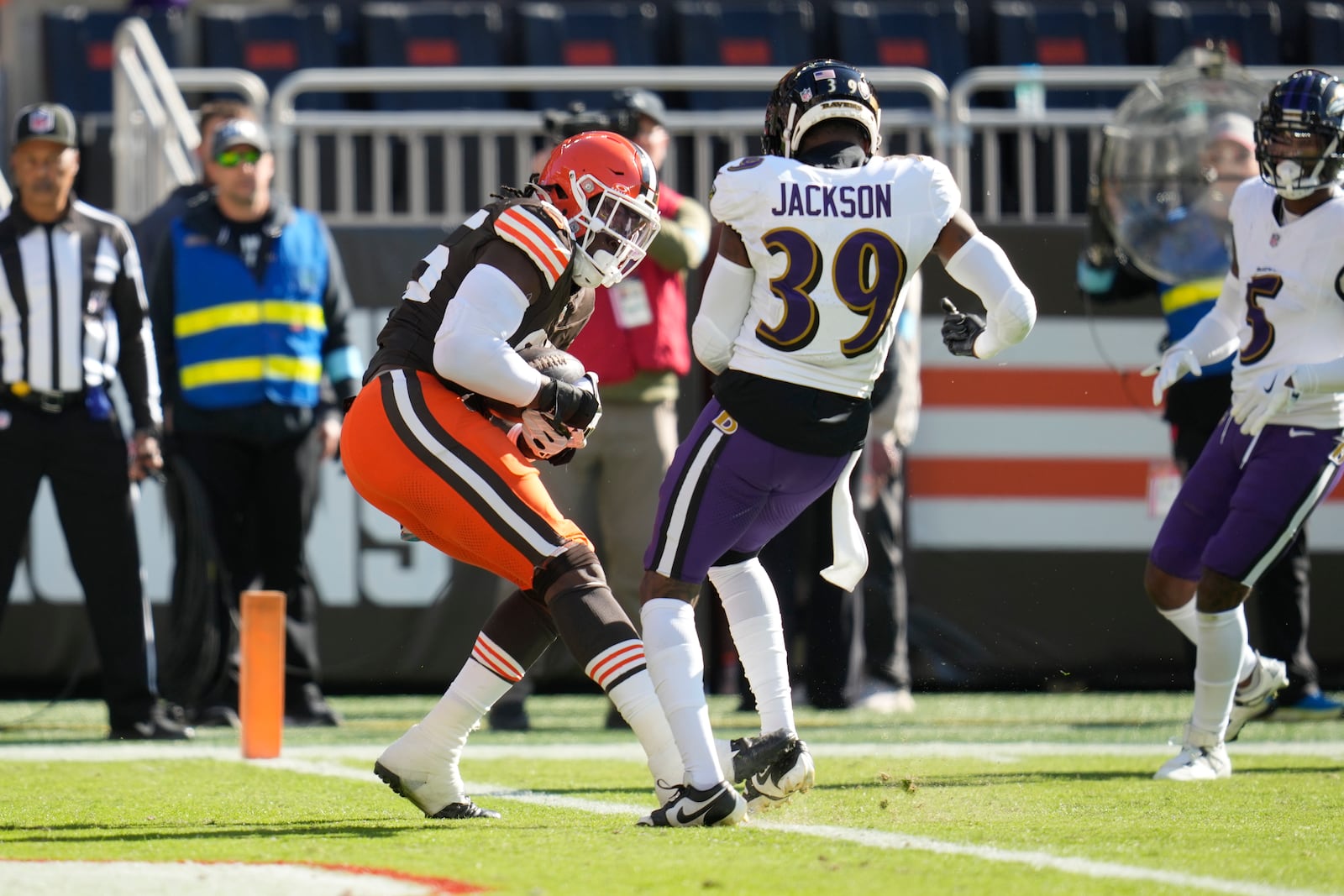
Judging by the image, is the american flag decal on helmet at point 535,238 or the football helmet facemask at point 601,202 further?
the football helmet facemask at point 601,202

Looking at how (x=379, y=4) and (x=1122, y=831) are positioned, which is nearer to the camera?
(x=1122, y=831)

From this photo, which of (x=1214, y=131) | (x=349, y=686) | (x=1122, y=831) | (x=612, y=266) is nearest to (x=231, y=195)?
(x=349, y=686)

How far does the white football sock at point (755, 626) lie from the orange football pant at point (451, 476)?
0.58 meters

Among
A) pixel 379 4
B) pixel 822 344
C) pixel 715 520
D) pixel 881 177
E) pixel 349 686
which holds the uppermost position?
pixel 379 4

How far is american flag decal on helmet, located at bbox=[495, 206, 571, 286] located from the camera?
4254 millimetres

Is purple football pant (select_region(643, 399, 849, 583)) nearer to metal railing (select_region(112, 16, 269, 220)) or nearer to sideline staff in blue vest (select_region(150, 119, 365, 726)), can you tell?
sideline staff in blue vest (select_region(150, 119, 365, 726))

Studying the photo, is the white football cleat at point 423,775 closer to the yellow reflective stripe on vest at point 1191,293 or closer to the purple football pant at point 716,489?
the purple football pant at point 716,489

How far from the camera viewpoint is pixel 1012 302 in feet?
14.9

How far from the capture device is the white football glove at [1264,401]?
5258mm

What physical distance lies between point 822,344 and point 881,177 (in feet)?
1.37

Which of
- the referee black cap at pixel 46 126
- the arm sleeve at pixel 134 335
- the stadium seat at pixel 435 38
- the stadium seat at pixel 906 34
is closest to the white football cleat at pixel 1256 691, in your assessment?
the arm sleeve at pixel 134 335

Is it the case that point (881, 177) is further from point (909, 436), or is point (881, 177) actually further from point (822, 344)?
point (909, 436)

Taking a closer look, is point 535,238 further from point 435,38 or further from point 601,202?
point 435,38

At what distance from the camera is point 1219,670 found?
5398mm
